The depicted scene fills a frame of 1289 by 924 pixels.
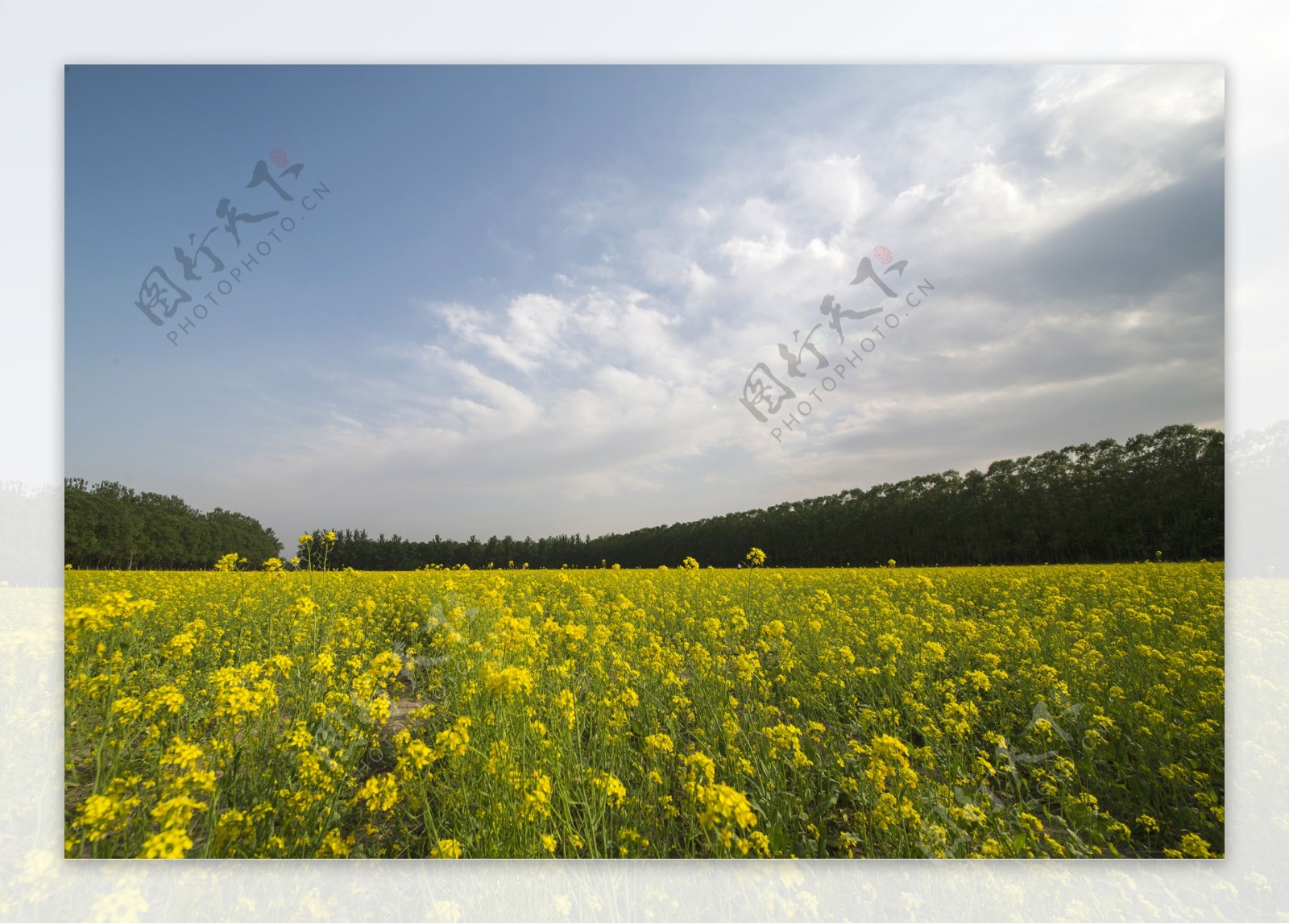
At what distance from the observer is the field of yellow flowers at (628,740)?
206 centimetres

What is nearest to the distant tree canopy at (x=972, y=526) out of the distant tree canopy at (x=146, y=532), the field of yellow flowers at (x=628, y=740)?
the distant tree canopy at (x=146, y=532)

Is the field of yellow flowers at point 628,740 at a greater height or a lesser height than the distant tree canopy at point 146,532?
lesser

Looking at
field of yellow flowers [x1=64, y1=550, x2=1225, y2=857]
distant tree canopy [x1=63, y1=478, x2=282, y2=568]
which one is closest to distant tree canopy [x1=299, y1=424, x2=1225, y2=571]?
distant tree canopy [x1=63, y1=478, x2=282, y2=568]

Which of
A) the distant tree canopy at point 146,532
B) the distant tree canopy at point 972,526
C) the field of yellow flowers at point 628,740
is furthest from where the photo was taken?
the distant tree canopy at point 972,526

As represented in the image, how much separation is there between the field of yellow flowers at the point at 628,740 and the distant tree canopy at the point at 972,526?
2.81 feet

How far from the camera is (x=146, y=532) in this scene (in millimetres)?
4660

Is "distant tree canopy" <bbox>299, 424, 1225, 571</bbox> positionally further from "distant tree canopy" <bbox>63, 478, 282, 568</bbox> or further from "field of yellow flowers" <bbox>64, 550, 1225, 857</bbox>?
"field of yellow flowers" <bbox>64, 550, 1225, 857</bbox>

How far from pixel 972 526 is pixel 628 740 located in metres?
11.5

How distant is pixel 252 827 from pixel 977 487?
1153 cm

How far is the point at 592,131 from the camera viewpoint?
122 inches

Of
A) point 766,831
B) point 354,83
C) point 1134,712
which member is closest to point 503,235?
point 354,83

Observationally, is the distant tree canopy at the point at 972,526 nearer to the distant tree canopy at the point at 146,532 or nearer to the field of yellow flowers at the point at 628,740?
the distant tree canopy at the point at 146,532

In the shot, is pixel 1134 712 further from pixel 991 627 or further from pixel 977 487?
pixel 977 487

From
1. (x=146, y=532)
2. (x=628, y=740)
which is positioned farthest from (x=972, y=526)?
(x=146, y=532)
